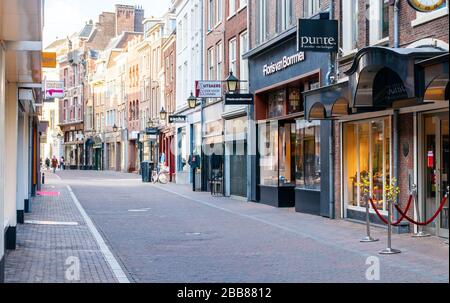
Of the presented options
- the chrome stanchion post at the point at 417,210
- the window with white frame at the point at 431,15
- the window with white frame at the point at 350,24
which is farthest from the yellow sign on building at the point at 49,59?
the chrome stanchion post at the point at 417,210

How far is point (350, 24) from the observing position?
17312 millimetres

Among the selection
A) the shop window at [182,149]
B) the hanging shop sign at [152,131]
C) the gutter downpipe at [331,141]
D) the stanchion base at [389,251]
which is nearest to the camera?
the stanchion base at [389,251]

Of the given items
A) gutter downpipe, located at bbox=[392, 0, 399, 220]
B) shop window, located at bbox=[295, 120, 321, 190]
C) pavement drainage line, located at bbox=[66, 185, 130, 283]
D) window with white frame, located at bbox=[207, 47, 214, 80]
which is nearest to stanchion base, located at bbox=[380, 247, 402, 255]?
gutter downpipe, located at bbox=[392, 0, 399, 220]

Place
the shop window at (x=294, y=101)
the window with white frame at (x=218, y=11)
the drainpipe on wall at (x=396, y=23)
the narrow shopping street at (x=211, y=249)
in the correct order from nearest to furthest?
the narrow shopping street at (x=211, y=249)
the drainpipe on wall at (x=396, y=23)
the shop window at (x=294, y=101)
the window with white frame at (x=218, y=11)

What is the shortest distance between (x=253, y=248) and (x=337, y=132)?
244 inches

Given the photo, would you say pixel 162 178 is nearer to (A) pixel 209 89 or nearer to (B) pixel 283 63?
(A) pixel 209 89

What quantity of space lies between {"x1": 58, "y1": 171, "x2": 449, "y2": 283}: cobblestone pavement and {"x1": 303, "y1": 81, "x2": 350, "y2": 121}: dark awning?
8.85 feet

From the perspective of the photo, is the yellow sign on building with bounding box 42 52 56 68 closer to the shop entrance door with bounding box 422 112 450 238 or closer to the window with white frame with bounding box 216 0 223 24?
the shop entrance door with bounding box 422 112 450 238

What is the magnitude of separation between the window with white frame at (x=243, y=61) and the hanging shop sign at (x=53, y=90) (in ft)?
22.7

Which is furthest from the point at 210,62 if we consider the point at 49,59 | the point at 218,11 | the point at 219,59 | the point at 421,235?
the point at 421,235

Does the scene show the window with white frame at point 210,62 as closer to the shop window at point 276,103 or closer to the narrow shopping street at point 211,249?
the shop window at point 276,103

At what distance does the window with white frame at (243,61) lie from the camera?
87.4ft

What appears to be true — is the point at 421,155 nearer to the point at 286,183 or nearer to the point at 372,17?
the point at 372,17

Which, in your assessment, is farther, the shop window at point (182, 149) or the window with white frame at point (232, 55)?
the shop window at point (182, 149)
